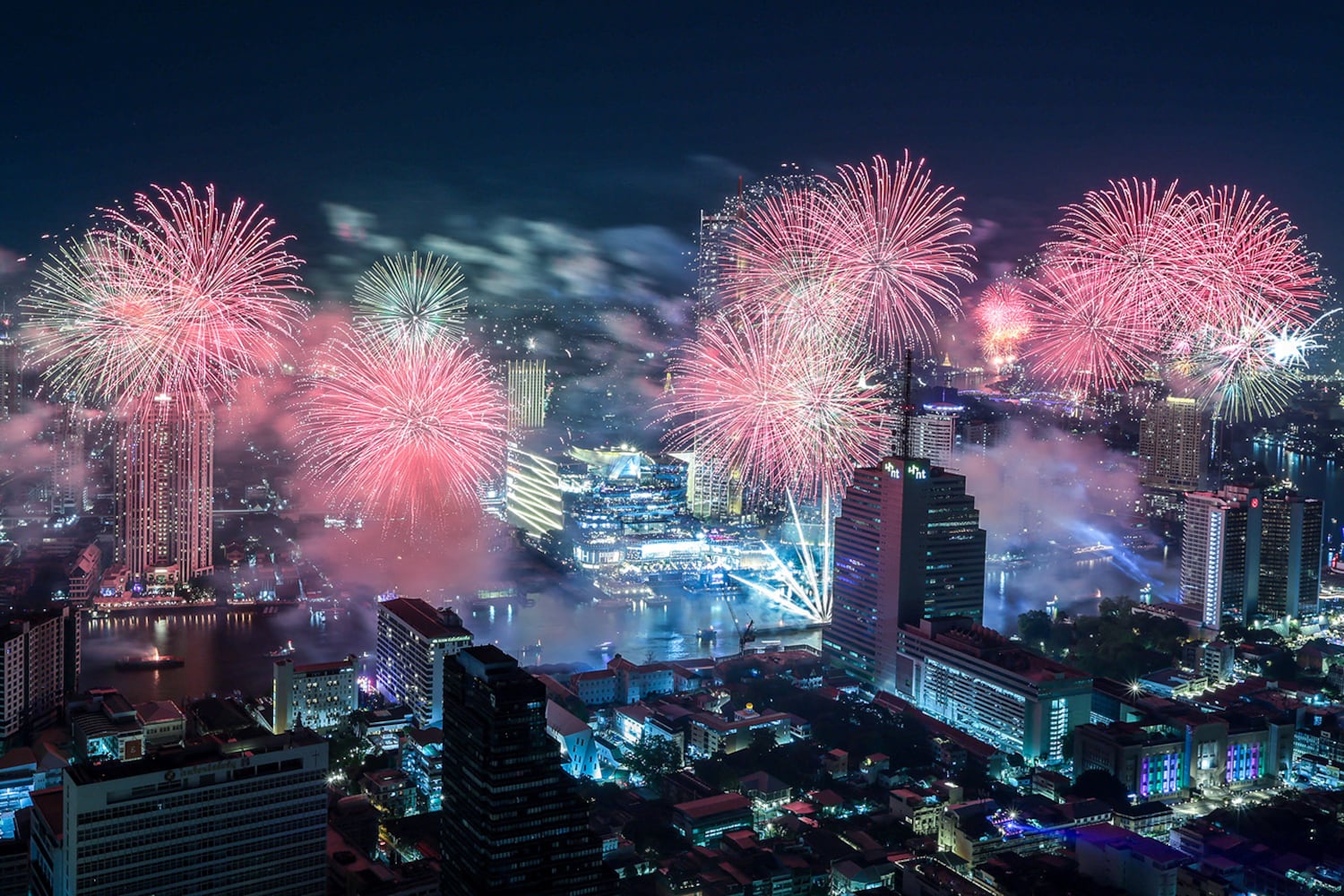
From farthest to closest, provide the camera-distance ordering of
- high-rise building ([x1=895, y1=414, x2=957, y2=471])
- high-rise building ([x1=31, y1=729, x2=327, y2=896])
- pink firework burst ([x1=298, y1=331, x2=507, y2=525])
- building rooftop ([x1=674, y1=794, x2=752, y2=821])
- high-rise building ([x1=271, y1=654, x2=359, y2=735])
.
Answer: high-rise building ([x1=895, y1=414, x2=957, y2=471]) → pink firework burst ([x1=298, y1=331, x2=507, y2=525]) → high-rise building ([x1=271, y1=654, x2=359, y2=735]) → building rooftop ([x1=674, y1=794, x2=752, y2=821]) → high-rise building ([x1=31, y1=729, x2=327, y2=896])

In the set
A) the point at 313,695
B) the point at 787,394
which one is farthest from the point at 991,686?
the point at 313,695

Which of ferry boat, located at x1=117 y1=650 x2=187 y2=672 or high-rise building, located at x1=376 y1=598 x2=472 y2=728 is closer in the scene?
high-rise building, located at x1=376 y1=598 x2=472 y2=728

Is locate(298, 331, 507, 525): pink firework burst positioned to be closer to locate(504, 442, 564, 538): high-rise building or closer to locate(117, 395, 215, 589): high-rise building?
locate(117, 395, 215, 589): high-rise building

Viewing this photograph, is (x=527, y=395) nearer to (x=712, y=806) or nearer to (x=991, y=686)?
(x=991, y=686)

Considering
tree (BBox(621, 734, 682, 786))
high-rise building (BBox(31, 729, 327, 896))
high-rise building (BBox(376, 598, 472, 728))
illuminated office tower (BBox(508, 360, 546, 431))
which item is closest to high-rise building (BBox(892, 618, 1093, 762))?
tree (BBox(621, 734, 682, 786))

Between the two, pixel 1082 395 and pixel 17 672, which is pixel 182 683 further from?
pixel 1082 395

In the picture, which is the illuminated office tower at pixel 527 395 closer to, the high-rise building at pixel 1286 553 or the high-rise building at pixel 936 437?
the high-rise building at pixel 936 437

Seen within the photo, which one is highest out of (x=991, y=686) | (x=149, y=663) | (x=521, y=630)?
(x=991, y=686)

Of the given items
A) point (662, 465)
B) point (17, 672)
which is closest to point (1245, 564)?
point (662, 465)
